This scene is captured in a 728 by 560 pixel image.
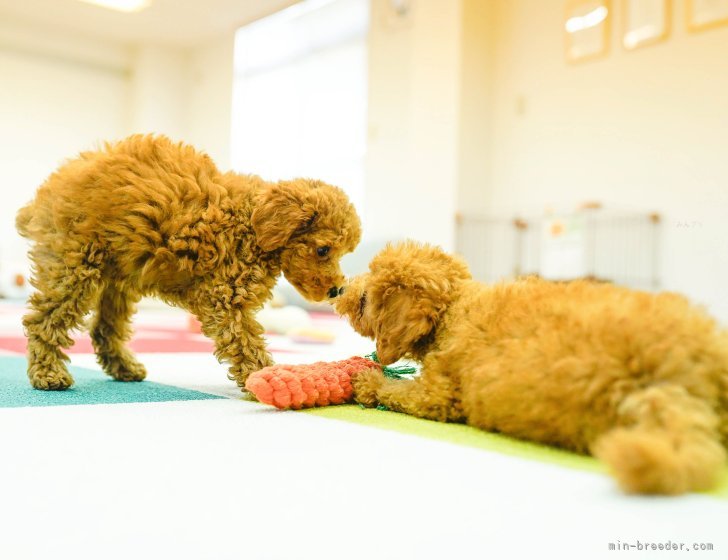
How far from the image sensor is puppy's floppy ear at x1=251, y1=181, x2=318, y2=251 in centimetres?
192

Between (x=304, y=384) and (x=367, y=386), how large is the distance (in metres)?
0.18

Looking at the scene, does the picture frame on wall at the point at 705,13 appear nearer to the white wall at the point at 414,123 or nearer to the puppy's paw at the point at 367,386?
the white wall at the point at 414,123

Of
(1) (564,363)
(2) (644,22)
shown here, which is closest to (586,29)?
(2) (644,22)

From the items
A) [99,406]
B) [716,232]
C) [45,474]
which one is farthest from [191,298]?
[716,232]

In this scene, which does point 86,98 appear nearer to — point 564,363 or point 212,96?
point 212,96

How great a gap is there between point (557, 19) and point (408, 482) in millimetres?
6367

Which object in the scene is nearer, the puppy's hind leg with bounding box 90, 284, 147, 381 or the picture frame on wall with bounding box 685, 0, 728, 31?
the puppy's hind leg with bounding box 90, 284, 147, 381

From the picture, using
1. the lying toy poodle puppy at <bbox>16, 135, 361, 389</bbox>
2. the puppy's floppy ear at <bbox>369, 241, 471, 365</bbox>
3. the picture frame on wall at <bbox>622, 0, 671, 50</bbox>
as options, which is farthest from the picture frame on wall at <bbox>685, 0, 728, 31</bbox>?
the puppy's floppy ear at <bbox>369, 241, 471, 365</bbox>

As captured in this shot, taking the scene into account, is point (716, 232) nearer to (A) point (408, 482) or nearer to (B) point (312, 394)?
(B) point (312, 394)

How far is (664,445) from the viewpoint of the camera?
965mm

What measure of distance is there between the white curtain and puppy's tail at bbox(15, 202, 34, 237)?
5.52 metres

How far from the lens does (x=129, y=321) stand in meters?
2.29

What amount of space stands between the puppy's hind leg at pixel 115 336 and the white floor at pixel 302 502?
0.79 metres

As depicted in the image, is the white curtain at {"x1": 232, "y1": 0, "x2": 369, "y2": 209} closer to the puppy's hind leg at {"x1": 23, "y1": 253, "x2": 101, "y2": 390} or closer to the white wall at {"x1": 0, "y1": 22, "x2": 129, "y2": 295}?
the white wall at {"x1": 0, "y1": 22, "x2": 129, "y2": 295}
